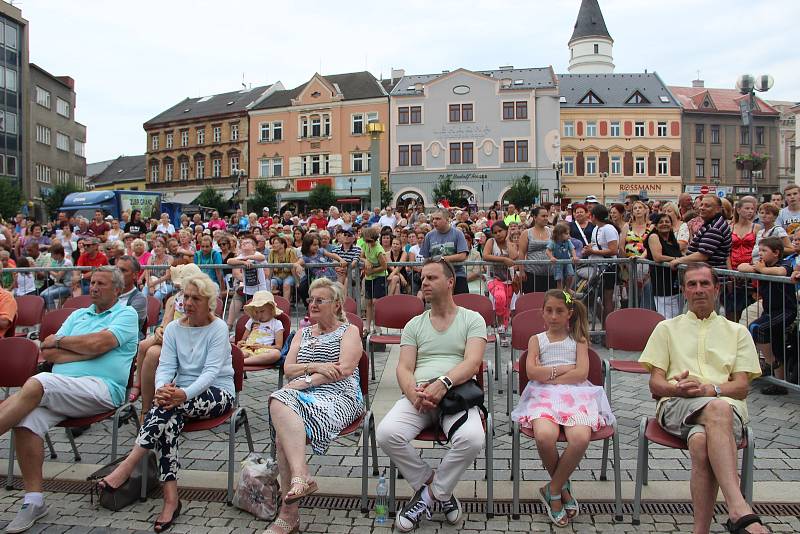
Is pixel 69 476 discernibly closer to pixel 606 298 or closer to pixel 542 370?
pixel 542 370

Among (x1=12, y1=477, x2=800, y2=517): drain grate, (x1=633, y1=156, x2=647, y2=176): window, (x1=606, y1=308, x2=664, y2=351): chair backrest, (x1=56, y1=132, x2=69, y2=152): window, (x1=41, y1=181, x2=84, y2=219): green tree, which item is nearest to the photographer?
(x1=12, y1=477, x2=800, y2=517): drain grate

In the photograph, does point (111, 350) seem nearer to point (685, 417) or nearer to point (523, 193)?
point (685, 417)

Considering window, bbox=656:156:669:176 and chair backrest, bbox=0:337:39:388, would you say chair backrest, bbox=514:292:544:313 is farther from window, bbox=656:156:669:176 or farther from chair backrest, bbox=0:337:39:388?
window, bbox=656:156:669:176

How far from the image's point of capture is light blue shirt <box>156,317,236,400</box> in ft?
15.9

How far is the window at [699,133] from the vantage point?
60.0 m

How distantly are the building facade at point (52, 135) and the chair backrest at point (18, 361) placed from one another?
171ft

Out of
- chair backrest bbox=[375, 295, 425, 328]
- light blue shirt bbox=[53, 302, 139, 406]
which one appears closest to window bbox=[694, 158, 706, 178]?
chair backrest bbox=[375, 295, 425, 328]

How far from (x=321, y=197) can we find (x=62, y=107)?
25.5 metres

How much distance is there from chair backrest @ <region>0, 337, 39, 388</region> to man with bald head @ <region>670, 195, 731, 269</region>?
6392 millimetres

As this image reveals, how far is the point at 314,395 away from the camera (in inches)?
181

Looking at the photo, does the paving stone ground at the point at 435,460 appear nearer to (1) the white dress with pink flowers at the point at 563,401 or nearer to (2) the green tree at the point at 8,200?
(1) the white dress with pink flowers at the point at 563,401

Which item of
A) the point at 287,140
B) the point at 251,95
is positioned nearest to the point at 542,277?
the point at 287,140

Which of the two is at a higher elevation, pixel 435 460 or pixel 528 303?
pixel 528 303

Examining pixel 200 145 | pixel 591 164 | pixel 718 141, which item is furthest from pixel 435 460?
pixel 718 141
